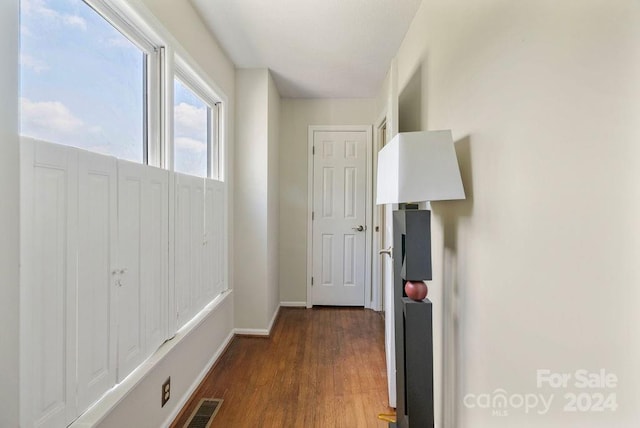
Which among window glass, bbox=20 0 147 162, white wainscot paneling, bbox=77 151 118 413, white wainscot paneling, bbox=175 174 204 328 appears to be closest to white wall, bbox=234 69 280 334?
white wainscot paneling, bbox=175 174 204 328

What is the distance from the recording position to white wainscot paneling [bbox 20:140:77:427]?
83 cm

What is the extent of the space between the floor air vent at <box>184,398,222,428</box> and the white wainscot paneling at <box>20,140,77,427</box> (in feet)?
2.71

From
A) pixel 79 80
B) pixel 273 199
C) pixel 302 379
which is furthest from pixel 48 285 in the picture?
pixel 273 199

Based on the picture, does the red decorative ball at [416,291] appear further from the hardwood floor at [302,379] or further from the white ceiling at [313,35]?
the white ceiling at [313,35]

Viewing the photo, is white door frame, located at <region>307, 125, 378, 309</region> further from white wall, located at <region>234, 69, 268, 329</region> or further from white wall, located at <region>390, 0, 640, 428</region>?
white wall, located at <region>390, 0, 640, 428</region>

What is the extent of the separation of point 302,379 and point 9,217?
6.13ft

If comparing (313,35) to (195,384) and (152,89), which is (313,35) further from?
(195,384)

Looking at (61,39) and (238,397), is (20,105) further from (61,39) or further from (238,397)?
(238,397)

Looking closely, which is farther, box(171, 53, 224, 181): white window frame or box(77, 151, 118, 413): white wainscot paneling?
box(171, 53, 224, 181): white window frame

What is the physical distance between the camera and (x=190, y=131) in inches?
80.9

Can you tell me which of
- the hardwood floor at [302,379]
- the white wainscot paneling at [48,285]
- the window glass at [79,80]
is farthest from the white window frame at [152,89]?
the hardwood floor at [302,379]

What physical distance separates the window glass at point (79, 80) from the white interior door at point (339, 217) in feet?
7.37

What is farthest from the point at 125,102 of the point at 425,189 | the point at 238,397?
the point at 238,397

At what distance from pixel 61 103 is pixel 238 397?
1.78m
